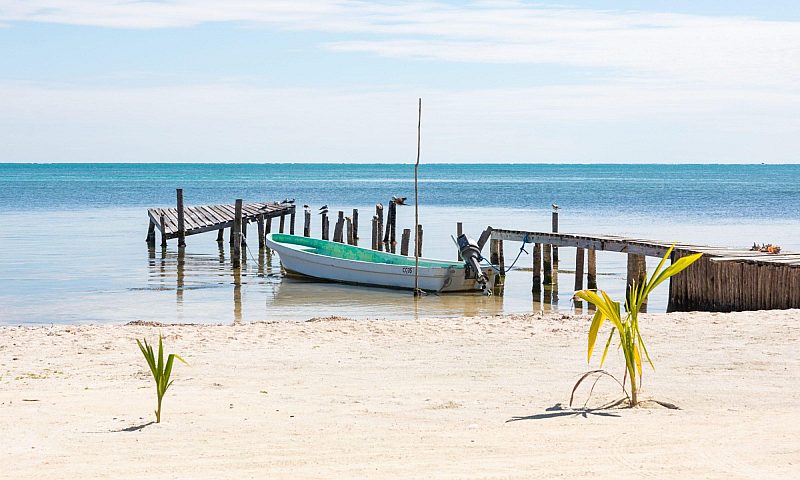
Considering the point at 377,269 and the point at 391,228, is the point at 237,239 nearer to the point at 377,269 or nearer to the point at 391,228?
the point at 377,269

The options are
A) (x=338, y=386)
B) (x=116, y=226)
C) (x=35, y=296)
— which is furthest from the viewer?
Answer: (x=116, y=226)

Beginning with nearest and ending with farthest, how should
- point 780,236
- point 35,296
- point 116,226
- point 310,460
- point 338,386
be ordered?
point 310,460 < point 338,386 < point 35,296 < point 780,236 < point 116,226

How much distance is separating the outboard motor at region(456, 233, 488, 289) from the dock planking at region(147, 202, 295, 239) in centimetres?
1161

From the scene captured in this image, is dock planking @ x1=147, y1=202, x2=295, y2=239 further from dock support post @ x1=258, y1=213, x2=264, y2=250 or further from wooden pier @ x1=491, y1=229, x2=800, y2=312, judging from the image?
wooden pier @ x1=491, y1=229, x2=800, y2=312

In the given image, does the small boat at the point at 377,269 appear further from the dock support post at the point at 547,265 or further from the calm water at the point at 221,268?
the dock support post at the point at 547,265

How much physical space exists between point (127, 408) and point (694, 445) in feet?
14.4

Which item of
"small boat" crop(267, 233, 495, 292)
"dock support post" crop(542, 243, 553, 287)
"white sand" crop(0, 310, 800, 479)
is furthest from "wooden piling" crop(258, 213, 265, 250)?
"white sand" crop(0, 310, 800, 479)

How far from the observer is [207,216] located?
32.1 metres

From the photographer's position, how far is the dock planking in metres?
30.1

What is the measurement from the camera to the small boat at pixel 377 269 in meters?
20.3

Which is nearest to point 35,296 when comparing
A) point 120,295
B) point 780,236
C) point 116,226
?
point 120,295

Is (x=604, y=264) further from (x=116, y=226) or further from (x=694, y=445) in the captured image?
(x=116, y=226)

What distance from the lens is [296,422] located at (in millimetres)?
6926

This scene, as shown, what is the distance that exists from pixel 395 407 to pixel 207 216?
25629 millimetres
